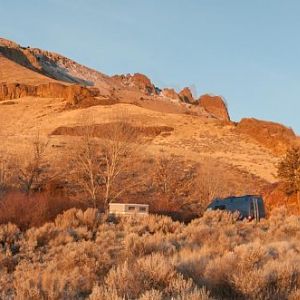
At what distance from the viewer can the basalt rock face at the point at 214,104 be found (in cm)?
16788

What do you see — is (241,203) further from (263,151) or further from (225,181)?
(263,151)

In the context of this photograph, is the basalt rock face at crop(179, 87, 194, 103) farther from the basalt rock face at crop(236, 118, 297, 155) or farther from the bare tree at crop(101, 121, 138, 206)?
the bare tree at crop(101, 121, 138, 206)

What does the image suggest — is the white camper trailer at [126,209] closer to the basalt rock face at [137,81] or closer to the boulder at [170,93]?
the boulder at [170,93]

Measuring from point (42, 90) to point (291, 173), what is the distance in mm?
68474

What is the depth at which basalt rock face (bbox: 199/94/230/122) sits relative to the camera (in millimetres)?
167875

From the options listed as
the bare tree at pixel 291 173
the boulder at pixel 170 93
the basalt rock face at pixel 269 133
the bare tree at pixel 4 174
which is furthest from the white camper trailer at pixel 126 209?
the boulder at pixel 170 93

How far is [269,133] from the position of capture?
2648 inches

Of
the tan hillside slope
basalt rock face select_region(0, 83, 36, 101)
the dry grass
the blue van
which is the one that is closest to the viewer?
the dry grass

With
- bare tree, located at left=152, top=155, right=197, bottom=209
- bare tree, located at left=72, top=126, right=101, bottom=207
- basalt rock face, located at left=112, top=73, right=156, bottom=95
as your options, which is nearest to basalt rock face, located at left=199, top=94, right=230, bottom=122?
basalt rock face, located at left=112, top=73, right=156, bottom=95

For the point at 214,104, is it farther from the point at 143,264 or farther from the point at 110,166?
the point at 143,264

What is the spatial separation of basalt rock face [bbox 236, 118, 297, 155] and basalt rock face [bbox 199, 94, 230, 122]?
310 ft

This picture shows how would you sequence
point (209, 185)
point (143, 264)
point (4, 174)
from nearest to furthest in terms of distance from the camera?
point (143, 264), point (4, 174), point (209, 185)

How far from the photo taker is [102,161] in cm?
4516

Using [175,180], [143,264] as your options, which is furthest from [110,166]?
[143,264]
